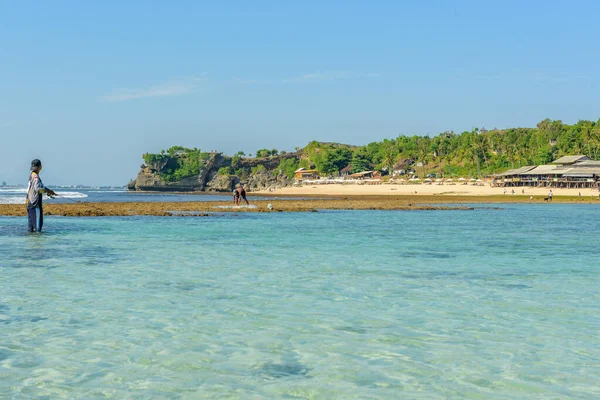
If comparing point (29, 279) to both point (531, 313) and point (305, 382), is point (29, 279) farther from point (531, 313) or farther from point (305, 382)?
point (531, 313)

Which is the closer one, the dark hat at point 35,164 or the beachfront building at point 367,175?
the dark hat at point 35,164

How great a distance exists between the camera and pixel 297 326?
8844 millimetres

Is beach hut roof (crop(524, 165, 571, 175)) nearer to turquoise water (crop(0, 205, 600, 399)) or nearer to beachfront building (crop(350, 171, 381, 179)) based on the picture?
beachfront building (crop(350, 171, 381, 179))

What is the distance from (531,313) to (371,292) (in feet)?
10.2

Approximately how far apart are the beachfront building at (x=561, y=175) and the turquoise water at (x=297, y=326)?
10372 centimetres

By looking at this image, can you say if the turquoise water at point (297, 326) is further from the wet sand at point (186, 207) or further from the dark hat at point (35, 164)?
the wet sand at point (186, 207)

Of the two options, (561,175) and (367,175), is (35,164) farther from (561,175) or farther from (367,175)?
(367,175)

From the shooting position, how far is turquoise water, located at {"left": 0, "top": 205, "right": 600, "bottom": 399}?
6305 mm

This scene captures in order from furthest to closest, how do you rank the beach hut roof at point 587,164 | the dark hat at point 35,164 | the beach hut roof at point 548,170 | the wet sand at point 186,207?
1. the beach hut roof at point 548,170
2. the beach hut roof at point 587,164
3. the wet sand at point 186,207
4. the dark hat at point 35,164

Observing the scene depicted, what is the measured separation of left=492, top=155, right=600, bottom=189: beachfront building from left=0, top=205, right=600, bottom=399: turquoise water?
340 feet

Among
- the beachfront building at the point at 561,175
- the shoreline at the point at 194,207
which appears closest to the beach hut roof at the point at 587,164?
the beachfront building at the point at 561,175

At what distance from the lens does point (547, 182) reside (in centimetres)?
11725

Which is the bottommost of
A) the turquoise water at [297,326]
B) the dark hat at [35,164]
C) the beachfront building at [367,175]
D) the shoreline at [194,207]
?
the turquoise water at [297,326]

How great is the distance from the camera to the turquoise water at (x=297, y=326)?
6.30 meters
